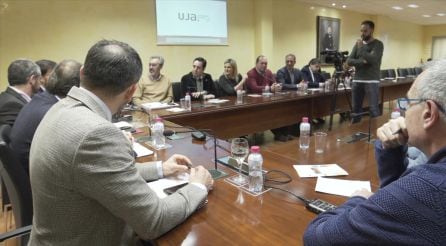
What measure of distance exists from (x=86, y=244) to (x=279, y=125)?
11.2 ft

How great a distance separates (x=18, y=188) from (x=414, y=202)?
1.41m

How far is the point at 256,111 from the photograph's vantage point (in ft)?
12.3

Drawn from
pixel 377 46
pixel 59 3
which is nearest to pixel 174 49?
pixel 59 3

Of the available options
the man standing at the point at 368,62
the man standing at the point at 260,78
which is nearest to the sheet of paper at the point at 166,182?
the man standing at the point at 368,62

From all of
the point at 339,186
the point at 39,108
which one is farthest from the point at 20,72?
the point at 339,186

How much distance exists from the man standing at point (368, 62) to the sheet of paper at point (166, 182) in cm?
325

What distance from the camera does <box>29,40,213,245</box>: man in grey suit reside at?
2.69 ft

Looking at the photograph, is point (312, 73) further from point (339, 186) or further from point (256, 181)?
point (256, 181)

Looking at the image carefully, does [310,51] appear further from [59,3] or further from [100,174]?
[100,174]

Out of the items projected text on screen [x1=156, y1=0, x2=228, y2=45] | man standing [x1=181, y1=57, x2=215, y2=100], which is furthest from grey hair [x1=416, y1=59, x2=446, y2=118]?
projected text on screen [x1=156, y1=0, x2=228, y2=45]

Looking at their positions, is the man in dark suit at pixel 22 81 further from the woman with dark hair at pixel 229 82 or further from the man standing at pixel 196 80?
the woman with dark hair at pixel 229 82

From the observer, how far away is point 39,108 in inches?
64.4

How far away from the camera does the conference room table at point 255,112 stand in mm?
3117

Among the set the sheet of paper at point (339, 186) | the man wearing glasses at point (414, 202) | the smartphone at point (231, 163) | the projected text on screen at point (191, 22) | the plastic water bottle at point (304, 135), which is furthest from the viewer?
the projected text on screen at point (191, 22)
